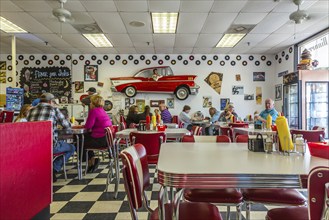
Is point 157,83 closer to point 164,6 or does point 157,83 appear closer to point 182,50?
point 182,50

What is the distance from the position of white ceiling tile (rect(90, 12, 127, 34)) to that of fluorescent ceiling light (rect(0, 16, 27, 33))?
2.06 m

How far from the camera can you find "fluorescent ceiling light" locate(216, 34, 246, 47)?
7.05 meters

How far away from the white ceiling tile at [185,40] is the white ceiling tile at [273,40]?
1993 mm

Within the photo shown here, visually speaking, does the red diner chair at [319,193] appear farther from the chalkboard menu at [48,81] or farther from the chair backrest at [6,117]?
the chalkboard menu at [48,81]

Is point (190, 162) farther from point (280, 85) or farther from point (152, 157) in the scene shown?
point (280, 85)

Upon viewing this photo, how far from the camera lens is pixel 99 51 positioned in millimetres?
8617

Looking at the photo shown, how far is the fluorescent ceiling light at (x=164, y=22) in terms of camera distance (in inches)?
222

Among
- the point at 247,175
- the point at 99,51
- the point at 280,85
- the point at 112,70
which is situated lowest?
the point at 247,175

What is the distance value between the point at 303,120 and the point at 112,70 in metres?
6.04

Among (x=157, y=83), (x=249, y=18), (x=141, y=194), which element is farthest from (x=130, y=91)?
(x=141, y=194)

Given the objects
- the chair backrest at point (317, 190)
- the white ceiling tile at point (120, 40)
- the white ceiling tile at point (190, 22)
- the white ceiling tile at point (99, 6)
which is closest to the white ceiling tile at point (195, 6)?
the white ceiling tile at point (190, 22)

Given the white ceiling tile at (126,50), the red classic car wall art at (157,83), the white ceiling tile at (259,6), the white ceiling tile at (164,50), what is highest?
the white ceiling tile at (259,6)

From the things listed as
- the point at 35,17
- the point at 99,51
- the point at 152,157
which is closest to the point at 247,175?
the point at 152,157

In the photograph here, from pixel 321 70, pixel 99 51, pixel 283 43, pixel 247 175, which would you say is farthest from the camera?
pixel 99 51
